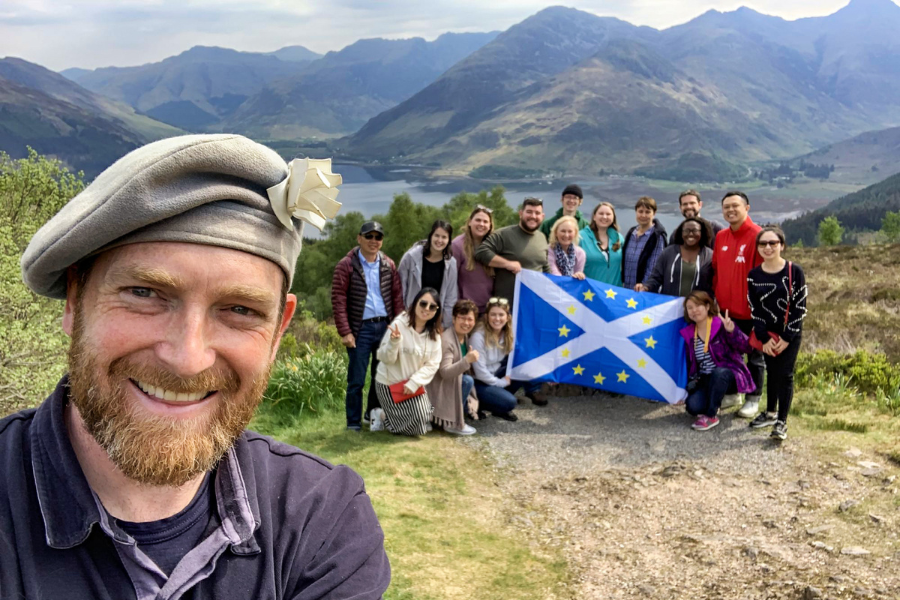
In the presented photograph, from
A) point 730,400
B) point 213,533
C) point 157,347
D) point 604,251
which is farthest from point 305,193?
point 730,400

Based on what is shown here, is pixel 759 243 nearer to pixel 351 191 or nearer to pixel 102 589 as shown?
Answer: pixel 102 589

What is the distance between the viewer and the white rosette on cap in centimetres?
132

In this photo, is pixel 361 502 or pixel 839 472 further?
pixel 839 472

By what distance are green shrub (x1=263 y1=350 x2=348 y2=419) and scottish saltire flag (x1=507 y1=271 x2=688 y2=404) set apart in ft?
7.26

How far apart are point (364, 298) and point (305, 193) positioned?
569cm

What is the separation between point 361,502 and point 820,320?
1534cm

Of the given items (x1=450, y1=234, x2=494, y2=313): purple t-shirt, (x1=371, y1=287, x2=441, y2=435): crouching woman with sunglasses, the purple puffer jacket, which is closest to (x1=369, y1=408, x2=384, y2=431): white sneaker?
(x1=371, y1=287, x2=441, y2=435): crouching woman with sunglasses

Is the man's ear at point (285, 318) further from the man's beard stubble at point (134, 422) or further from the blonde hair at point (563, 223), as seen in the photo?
the blonde hair at point (563, 223)

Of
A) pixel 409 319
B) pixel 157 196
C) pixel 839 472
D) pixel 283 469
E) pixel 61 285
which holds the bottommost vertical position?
pixel 839 472

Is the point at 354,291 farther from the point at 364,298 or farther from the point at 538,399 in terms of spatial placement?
the point at 538,399

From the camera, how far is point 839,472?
20.8 feet

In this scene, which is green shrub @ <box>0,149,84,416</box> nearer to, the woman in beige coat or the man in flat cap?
the woman in beige coat

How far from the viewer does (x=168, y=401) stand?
4.12ft

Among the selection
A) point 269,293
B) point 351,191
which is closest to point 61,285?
point 269,293
